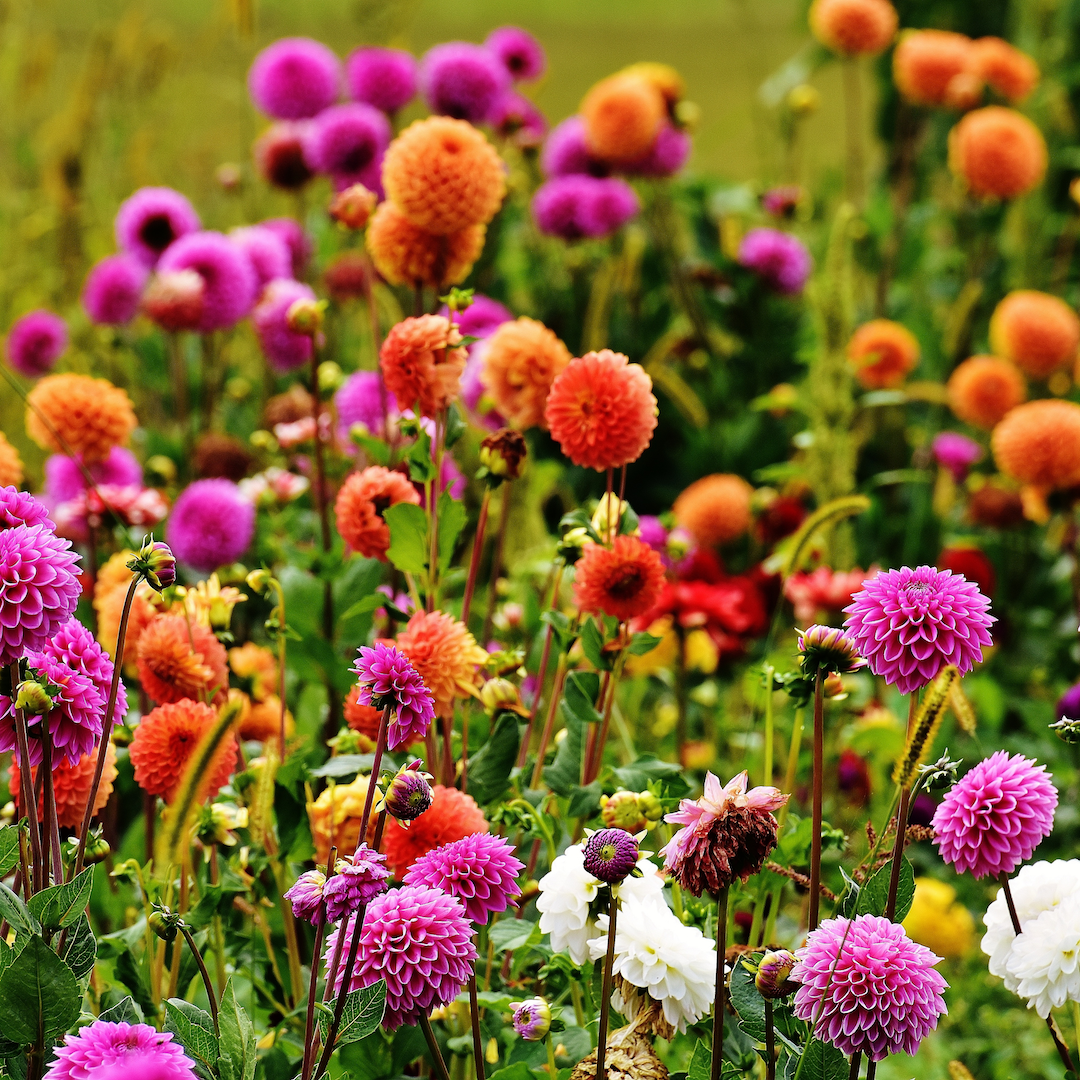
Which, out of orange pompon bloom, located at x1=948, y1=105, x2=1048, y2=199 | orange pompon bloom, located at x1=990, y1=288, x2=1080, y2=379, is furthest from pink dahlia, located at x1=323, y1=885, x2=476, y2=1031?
orange pompon bloom, located at x1=948, y1=105, x2=1048, y2=199

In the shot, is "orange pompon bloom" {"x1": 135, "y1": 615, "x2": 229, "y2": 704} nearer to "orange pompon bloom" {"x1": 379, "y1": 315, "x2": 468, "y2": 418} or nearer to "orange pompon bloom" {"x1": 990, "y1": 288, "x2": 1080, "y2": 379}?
"orange pompon bloom" {"x1": 379, "y1": 315, "x2": 468, "y2": 418}

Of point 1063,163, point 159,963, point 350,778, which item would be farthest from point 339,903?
point 1063,163

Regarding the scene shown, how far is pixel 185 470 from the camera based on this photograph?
83.4 inches

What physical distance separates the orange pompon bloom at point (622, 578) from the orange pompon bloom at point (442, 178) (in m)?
→ 0.35

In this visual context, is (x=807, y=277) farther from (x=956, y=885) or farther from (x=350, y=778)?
(x=350, y=778)

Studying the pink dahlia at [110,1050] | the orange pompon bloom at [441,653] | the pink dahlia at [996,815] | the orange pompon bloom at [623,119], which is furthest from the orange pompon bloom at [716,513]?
the pink dahlia at [110,1050]

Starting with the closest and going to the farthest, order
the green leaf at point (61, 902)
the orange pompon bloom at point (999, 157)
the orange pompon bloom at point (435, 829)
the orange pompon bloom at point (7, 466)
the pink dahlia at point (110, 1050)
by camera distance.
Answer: the pink dahlia at point (110, 1050), the green leaf at point (61, 902), the orange pompon bloom at point (435, 829), the orange pompon bloom at point (7, 466), the orange pompon bloom at point (999, 157)

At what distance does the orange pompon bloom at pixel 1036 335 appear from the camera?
2.11 meters

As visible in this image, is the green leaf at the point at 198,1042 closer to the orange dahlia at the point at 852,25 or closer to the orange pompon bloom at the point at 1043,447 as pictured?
the orange pompon bloom at the point at 1043,447

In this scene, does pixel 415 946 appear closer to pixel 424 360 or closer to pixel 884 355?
pixel 424 360

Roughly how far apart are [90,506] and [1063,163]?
2.72 meters

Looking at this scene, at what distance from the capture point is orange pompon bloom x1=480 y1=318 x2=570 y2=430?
1.04 metres

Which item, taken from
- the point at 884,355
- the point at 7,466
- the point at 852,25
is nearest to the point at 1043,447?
the point at 884,355

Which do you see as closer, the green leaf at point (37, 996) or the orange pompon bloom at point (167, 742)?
the green leaf at point (37, 996)
